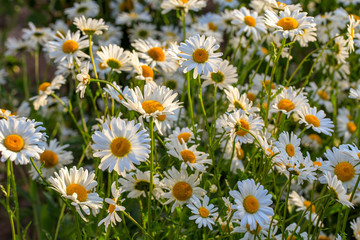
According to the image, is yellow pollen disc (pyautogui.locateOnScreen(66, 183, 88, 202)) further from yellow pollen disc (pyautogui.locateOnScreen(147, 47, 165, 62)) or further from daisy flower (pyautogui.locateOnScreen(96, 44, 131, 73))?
yellow pollen disc (pyautogui.locateOnScreen(147, 47, 165, 62))

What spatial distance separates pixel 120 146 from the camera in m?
0.79

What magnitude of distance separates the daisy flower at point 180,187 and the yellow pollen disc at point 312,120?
351mm

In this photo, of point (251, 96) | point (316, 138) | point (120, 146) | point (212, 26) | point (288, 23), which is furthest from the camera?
point (212, 26)

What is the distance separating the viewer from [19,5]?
2.73 metres

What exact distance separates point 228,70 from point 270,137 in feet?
0.80

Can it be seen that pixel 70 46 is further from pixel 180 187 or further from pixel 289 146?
pixel 289 146

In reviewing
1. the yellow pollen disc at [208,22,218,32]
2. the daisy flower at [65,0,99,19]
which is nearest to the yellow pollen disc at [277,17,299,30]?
the yellow pollen disc at [208,22,218,32]

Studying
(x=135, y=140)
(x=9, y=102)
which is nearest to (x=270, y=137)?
(x=135, y=140)

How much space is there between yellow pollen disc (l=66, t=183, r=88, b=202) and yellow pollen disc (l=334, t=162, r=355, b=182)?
57cm

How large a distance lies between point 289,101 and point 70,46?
2.12 ft

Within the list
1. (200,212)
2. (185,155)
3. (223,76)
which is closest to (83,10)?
(223,76)

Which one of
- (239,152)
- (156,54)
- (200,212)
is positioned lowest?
(239,152)

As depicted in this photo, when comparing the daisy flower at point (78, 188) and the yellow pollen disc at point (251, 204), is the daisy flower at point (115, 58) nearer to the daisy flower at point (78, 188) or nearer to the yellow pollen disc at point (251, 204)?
the daisy flower at point (78, 188)

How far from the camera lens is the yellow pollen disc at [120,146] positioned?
2.58ft
